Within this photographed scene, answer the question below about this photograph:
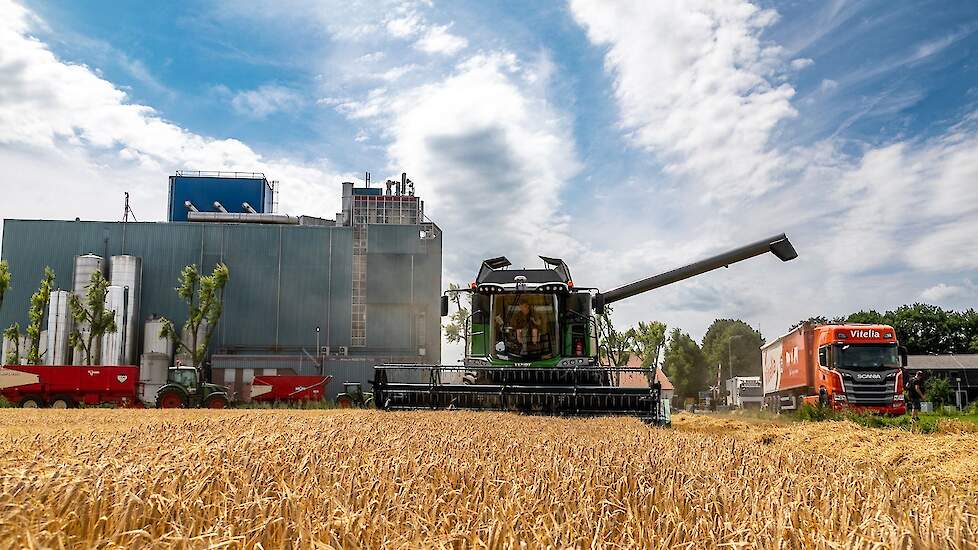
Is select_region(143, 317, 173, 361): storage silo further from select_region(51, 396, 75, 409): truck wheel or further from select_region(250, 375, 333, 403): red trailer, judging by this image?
select_region(250, 375, 333, 403): red trailer

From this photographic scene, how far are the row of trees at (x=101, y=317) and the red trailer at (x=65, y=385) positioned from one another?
1678cm

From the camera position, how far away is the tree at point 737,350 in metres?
103

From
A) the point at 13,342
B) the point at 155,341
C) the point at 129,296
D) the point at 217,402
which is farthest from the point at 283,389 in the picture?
the point at 13,342

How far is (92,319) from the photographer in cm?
4747

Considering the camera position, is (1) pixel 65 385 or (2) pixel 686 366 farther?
(2) pixel 686 366

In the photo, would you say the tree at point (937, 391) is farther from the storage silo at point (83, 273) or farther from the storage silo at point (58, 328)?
the storage silo at point (58, 328)

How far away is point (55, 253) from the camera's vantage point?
5353 cm

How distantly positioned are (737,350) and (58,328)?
81610 millimetres

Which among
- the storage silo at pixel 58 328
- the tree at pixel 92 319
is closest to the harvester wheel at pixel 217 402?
the tree at pixel 92 319

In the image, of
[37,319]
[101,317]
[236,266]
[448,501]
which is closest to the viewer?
[448,501]

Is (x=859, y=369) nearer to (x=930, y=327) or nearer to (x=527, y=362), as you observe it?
(x=527, y=362)

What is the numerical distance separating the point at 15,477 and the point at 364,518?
1.60 meters

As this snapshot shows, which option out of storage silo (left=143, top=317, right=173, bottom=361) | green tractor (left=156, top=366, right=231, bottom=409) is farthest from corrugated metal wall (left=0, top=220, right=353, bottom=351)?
green tractor (left=156, top=366, right=231, bottom=409)

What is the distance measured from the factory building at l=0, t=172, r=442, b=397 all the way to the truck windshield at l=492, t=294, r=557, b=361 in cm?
3560
